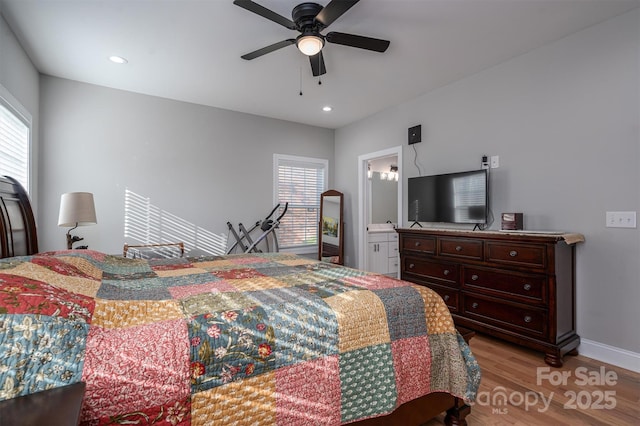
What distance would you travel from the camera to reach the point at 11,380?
728 mm

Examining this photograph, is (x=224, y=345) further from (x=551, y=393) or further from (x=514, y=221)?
(x=514, y=221)

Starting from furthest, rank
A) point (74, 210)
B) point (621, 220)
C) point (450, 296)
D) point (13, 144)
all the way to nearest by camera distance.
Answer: point (450, 296)
point (74, 210)
point (13, 144)
point (621, 220)

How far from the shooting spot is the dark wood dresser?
2.36 metres

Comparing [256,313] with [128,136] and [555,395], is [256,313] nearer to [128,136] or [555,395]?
[555,395]

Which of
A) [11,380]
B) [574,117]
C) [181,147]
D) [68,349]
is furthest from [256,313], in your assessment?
[181,147]

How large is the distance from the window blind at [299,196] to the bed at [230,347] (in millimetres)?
3276

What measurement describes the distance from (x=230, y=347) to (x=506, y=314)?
249cm

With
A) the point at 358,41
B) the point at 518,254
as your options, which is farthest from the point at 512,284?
the point at 358,41

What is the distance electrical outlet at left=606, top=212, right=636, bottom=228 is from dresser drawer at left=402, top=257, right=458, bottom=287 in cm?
119

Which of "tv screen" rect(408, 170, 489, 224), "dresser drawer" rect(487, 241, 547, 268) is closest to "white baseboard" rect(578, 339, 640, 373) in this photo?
"dresser drawer" rect(487, 241, 547, 268)

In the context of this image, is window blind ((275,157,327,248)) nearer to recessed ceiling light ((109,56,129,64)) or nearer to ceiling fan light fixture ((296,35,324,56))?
recessed ceiling light ((109,56,129,64))

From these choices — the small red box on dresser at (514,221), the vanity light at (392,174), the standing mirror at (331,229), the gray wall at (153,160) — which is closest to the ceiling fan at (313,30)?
the small red box on dresser at (514,221)

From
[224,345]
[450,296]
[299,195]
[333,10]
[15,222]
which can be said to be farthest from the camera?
[299,195]

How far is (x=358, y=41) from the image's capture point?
7.32ft
